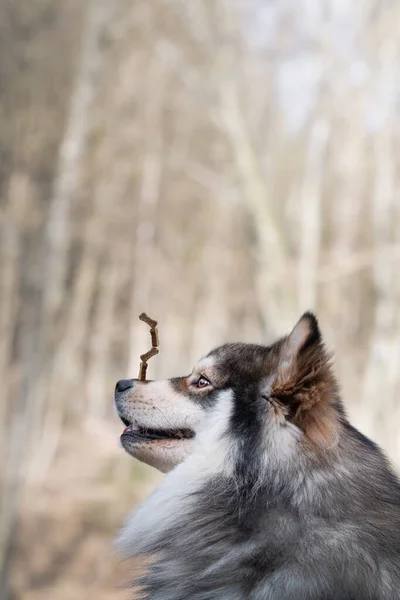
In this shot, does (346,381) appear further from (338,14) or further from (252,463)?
(252,463)

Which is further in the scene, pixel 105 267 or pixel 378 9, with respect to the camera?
pixel 105 267

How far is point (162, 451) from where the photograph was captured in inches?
91.7

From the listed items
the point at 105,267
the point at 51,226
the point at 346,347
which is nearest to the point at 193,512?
the point at 51,226

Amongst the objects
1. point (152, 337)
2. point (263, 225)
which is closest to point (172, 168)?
point (263, 225)

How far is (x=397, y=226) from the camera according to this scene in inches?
426

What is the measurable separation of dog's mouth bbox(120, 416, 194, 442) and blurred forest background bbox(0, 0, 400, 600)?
308 inches

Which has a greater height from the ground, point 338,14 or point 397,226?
point 338,14

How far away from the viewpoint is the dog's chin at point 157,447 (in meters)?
2.30

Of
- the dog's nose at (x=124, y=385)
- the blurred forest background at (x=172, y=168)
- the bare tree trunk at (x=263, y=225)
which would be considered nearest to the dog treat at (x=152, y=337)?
the dog's nose at (x=124, y=385)

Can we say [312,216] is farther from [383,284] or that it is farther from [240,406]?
[240,406]

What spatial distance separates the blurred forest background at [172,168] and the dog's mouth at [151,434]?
7.84m

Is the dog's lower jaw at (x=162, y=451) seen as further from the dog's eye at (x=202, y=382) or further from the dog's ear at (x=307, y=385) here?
the dog's ear at (x=307, y=385)

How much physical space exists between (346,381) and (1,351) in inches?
226

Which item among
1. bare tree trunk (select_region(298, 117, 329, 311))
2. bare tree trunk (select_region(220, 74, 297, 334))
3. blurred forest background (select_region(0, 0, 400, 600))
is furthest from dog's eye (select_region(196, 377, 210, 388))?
bare tree trunk (select_region(298, 117, 329, 311))
